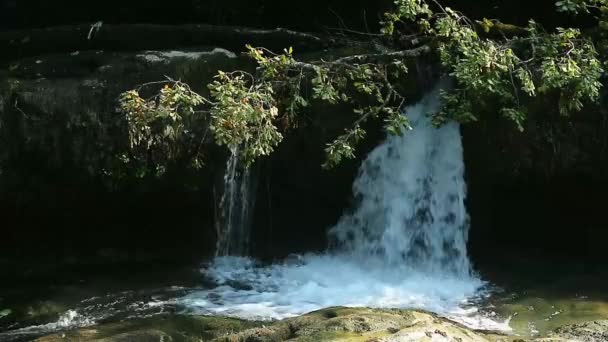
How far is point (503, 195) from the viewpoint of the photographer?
8.97 metres

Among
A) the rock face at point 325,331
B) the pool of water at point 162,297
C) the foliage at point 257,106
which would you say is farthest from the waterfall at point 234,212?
the rock face at point 325,331

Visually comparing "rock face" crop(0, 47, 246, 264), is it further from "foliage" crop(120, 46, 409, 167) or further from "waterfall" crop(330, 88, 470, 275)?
"waterfall" crop(330, 88, 470, 275)

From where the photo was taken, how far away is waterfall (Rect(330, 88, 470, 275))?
8719 mm

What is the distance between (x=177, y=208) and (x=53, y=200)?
1575mm

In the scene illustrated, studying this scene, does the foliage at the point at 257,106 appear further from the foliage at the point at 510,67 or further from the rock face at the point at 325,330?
the rock face at the point at 325,330

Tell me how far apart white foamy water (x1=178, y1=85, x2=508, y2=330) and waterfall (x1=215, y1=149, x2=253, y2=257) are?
8.8 inches

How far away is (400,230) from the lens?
8.84 metres

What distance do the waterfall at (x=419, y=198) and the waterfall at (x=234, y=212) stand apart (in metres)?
1.49

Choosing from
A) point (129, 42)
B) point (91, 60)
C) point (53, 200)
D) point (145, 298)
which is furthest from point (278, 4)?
point (145, 298)

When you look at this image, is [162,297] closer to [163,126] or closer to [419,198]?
[163,126]

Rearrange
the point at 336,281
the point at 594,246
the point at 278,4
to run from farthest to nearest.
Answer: the point at 278,4 → the point at 594,246 → the point at 336,281

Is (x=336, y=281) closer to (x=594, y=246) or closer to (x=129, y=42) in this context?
(x=594, y=246)

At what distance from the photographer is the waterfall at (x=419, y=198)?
872cm

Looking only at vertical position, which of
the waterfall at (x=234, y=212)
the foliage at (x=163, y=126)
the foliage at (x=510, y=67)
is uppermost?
the foliage at (x=510, y=67)
